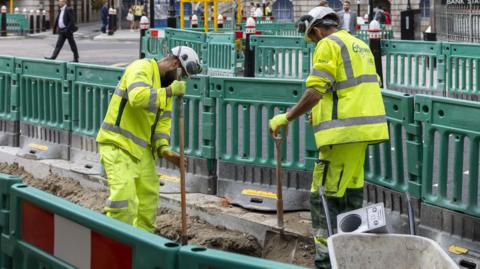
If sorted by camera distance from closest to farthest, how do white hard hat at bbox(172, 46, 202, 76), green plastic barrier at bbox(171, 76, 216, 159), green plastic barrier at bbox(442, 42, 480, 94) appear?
white hard hat at bbox(172, 46, 202, 76)
green plastic barrier at bbox(171, 76, 216, 159)
green plastic barrier at bbox(442, 42, 480, 94)

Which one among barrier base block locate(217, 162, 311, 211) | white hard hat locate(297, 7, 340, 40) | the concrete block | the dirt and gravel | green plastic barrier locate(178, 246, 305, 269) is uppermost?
white hard hat locate(297, 7, 340, 40)

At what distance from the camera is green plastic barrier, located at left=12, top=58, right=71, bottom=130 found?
10953 millimetres

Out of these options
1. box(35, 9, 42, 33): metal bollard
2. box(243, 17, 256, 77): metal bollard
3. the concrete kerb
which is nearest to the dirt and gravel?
the concrete kerb

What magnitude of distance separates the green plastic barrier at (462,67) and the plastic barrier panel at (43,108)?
24.1 ft

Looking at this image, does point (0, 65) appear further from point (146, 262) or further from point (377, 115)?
point (146, 262)

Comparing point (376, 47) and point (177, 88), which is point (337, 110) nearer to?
point (177, 88)

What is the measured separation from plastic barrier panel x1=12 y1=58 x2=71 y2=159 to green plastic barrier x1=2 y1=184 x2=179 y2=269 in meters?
5.96

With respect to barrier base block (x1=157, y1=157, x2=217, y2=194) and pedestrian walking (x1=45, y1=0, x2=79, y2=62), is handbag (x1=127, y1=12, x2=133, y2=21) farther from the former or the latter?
barrier base block (x1=157, y1=157, x2=217, y2=194)

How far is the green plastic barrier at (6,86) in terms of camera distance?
11758mm

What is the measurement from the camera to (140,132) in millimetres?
7176

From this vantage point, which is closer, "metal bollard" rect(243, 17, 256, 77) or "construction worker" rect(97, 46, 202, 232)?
"construction worker" rect(97, 46, 202, 232)

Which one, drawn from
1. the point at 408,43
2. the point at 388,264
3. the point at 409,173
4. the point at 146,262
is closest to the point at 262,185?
the point at 409,173

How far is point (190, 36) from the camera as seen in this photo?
21.8 meters

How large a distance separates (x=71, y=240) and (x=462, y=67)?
41.0ft
